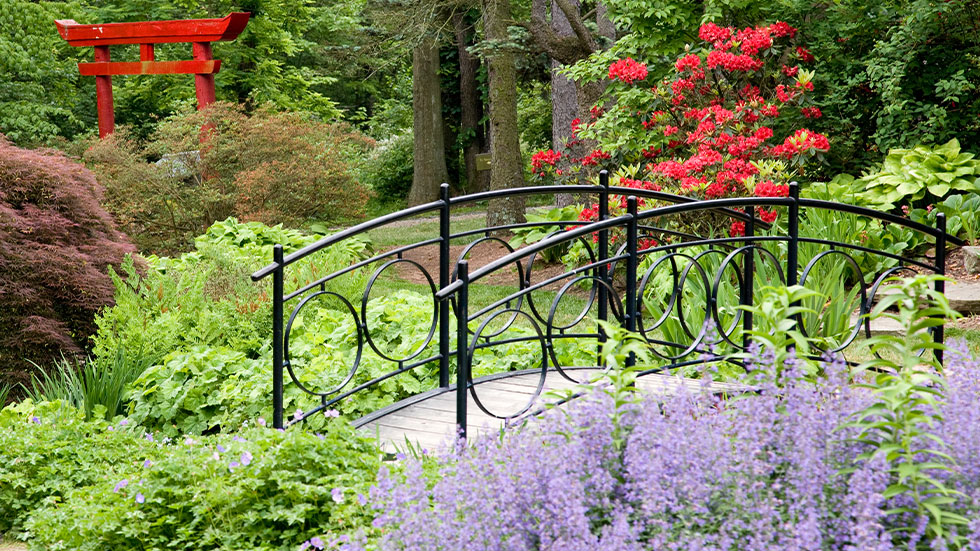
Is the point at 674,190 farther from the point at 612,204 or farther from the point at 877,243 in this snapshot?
the point at 877,243

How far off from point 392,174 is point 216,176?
32.9 feet

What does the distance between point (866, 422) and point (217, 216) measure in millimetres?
9507

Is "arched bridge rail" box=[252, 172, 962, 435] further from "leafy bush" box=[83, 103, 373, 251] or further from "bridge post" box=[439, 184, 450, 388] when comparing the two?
"leafy bush" box=[83, 103, 373, 251]

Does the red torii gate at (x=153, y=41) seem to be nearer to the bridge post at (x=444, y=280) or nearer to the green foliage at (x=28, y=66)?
the green foliage at (x=28, y=66)

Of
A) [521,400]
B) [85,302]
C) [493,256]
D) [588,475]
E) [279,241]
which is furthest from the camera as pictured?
[493,256]

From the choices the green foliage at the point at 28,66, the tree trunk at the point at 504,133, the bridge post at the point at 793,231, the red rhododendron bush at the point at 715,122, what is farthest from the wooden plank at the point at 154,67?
the bridge post at the point at 793,231

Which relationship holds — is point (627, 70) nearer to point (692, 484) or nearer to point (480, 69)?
point (692, 484)

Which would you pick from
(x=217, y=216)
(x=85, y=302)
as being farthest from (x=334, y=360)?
(x=217, y=216)

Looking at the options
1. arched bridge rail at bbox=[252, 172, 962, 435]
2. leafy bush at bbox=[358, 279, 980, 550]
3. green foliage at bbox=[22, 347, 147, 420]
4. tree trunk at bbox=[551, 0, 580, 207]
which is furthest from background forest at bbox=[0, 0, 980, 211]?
leafy bush at bbox=[358, 279, 980, 550]

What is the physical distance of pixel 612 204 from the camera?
7.99m

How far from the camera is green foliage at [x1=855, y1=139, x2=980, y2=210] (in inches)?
305

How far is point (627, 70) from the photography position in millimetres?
9102

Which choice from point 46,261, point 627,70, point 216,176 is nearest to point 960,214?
point 627,70

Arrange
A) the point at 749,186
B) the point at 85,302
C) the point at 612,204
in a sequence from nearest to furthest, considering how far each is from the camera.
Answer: the point at 85,302 < the point at 749,186 < the point at 612,204
